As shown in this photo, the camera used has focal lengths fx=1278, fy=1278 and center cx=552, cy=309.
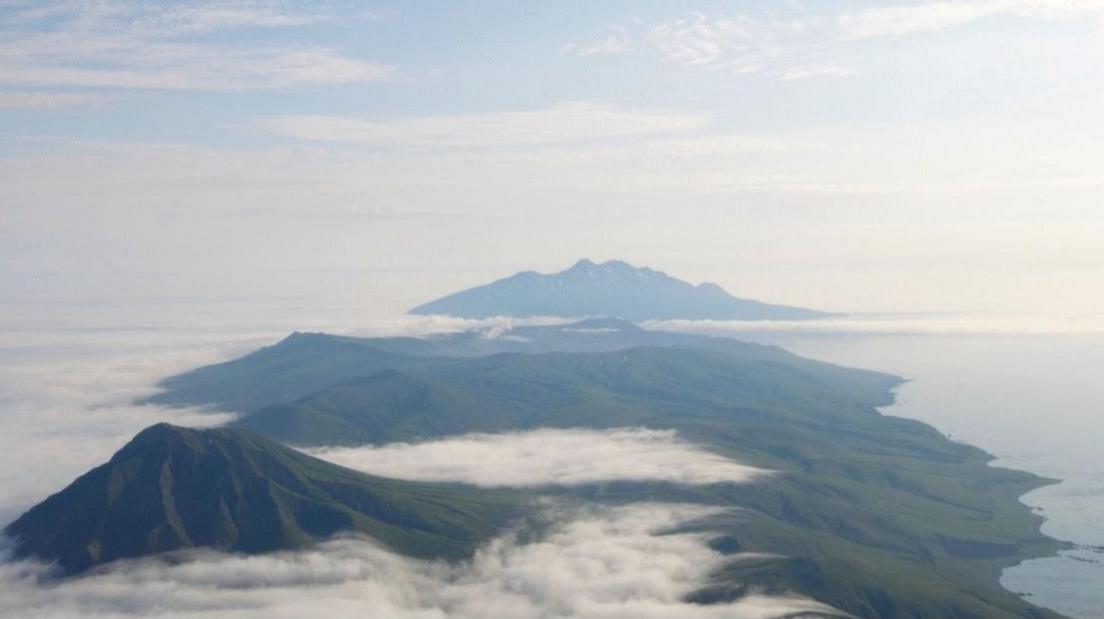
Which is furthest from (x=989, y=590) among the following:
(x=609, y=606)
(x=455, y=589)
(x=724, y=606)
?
(x=455, y=589)

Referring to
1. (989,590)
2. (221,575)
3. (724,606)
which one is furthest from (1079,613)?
(221,575)

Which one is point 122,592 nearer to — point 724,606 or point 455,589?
point 455,589

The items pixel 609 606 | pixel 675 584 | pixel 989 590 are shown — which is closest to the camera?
pixel 609 606

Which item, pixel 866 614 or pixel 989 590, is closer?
pixel 866 614

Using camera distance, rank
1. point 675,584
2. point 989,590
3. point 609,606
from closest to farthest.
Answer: point 609,606
point 675,584
point 989,590

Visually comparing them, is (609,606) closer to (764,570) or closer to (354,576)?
(764,570)

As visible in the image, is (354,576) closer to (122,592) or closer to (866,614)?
(122,592)

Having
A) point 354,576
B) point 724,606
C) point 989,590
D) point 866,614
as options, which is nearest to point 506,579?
point 354,576
